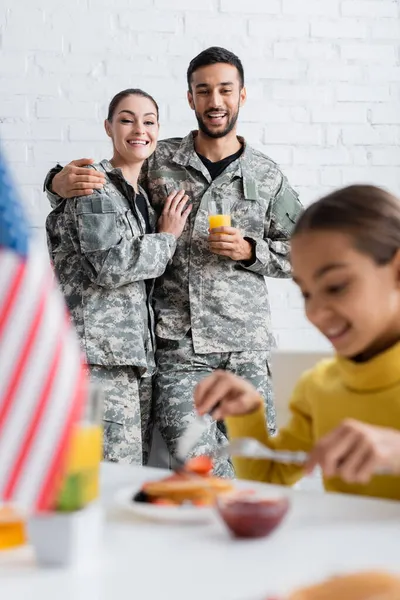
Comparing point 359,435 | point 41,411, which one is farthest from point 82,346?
point 41,411

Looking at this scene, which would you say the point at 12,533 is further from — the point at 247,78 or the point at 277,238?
the point at 247,78

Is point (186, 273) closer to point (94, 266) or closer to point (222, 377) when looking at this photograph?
point (94, 266)

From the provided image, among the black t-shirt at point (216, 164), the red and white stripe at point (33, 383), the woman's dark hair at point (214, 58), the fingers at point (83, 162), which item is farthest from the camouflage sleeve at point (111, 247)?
the red and white stripe at point (33, 383)

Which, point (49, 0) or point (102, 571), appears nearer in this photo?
point (102, 571)

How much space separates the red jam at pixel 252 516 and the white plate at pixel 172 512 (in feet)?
0.28

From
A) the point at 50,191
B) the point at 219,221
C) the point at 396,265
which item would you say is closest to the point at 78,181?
the point at 50,191

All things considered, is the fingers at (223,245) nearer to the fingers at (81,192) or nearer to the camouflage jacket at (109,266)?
the camouflage jacket at (109,266)

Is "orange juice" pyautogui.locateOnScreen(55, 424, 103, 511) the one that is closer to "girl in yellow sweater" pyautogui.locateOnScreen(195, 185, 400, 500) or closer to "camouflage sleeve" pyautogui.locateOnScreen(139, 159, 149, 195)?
"girl in yellow sweater" pyautogui.locateOnScreen(195, 185, 400, 500)

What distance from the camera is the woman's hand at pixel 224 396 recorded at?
1292 mm

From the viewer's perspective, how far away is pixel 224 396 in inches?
52.3

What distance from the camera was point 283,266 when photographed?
10.1ft

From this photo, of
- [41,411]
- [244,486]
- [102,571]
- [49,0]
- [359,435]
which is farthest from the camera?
[49,0]

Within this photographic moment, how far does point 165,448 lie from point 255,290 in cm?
61

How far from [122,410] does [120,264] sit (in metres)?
0.46
